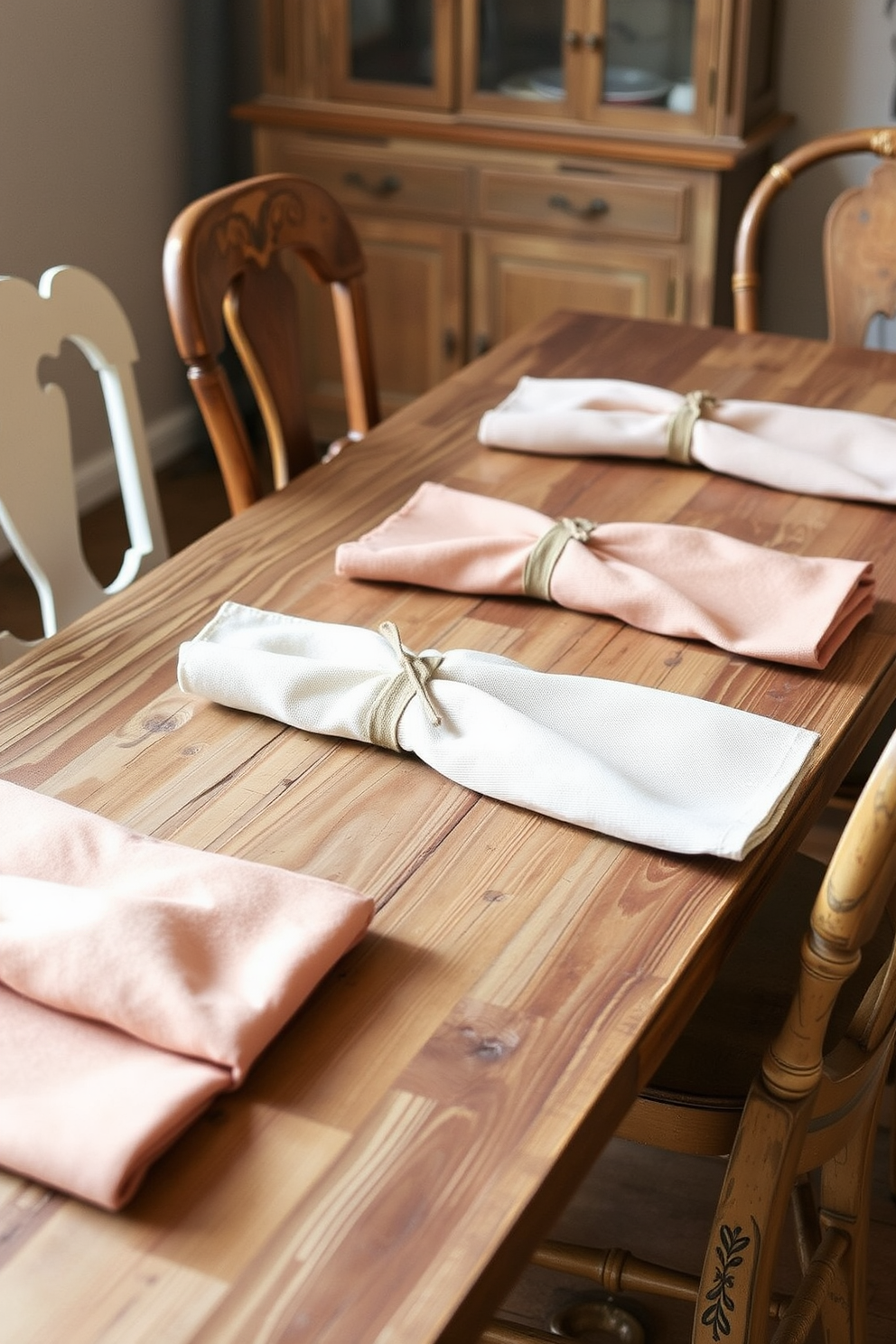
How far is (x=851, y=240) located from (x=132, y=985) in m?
1.76

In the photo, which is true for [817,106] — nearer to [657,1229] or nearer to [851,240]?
[851,240]

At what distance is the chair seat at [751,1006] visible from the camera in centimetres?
124

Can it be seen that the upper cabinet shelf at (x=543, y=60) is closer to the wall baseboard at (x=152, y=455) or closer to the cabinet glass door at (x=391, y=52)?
the cabinet glass door at (x=391, y=52)

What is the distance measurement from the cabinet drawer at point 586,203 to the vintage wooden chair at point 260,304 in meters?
1.37

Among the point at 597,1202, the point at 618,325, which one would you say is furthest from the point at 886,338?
the point at 597,1202

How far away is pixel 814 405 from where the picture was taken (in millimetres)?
1882

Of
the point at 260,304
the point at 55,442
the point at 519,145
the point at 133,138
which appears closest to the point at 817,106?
the point at 519,145

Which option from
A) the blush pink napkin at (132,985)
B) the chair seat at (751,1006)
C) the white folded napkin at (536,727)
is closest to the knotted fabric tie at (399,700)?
the white folded napkin at (536,727)

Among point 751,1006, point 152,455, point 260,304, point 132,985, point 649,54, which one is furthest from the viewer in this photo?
point 152,455

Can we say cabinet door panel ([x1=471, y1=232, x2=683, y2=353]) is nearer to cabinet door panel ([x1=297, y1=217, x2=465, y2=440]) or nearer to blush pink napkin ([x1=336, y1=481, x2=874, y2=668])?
cabinet door panel ([x1=297, y1=217, x2=465, y2=440])

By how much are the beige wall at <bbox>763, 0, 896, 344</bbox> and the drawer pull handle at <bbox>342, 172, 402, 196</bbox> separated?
871 millimetres

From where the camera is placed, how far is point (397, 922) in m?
1.01

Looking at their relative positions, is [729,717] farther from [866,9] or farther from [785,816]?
[866,9]

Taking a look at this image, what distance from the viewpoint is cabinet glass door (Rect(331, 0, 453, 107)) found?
133 inches
